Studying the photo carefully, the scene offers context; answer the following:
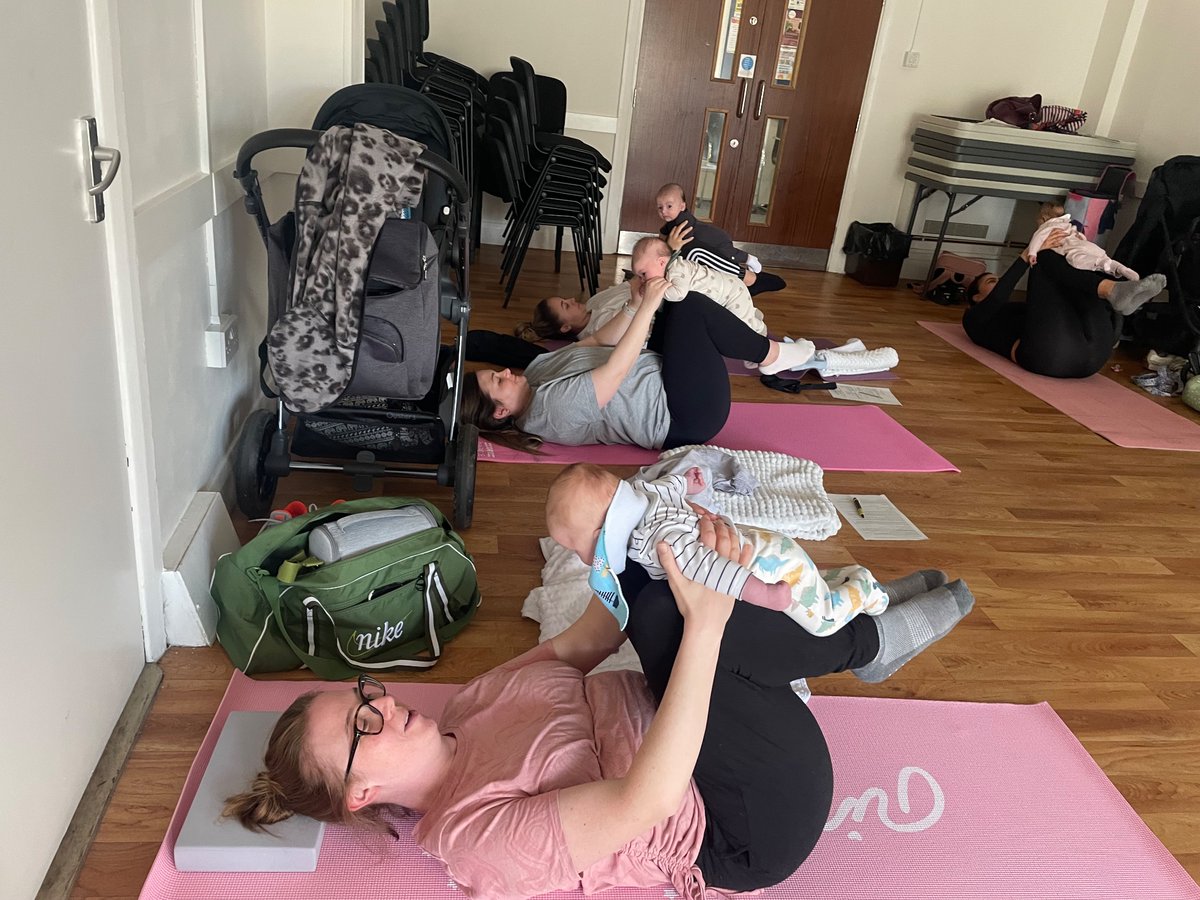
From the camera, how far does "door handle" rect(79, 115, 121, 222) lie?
1516 millimetres

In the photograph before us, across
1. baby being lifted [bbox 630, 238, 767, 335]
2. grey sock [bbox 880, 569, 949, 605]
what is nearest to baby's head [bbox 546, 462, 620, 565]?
grey sock [bbox 880, 569, 949, 605]

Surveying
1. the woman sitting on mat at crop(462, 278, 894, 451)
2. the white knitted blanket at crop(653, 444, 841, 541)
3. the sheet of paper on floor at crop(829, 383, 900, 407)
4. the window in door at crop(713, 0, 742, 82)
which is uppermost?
the window in door at crop(713, 0, 742, 82)

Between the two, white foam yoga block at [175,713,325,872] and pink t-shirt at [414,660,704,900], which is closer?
pink t-shirt at [414,660,704,900]

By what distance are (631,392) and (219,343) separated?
1279 millimetres

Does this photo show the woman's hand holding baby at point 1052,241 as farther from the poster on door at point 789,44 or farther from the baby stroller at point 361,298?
the baby stroller at point 361,298

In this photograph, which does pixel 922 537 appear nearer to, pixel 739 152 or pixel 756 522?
pixel 756 522

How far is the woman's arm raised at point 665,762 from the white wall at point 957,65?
5603 millimetres

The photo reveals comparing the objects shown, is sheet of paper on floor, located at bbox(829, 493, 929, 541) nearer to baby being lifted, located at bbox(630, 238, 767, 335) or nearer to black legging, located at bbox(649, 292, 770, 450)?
black legging, located at bbox(649, 292, 770, 450)

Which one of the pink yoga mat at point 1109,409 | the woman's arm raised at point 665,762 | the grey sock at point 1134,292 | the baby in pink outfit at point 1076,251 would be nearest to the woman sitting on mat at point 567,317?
the pink yoga mat at point 1109,409

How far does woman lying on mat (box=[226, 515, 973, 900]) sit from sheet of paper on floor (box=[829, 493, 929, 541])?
1.14 meters

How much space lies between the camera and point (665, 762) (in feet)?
4.05

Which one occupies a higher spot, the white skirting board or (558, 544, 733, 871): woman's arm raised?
(558, 544, 733, 871): woman's arm raised

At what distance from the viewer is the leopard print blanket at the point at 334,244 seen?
2158 millimetres

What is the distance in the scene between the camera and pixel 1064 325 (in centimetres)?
445
